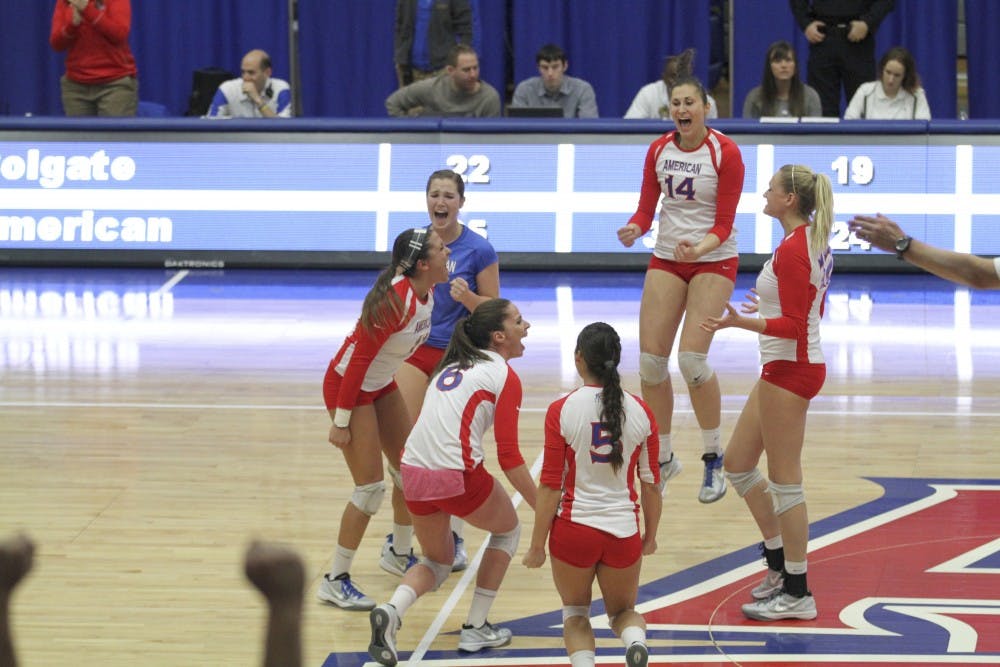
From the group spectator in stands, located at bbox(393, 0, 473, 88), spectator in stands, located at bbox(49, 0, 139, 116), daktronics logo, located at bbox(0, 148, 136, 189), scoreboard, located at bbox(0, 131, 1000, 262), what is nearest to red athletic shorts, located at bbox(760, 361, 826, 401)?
scoreboard, located at bbox(0, 131, 1000, 262)

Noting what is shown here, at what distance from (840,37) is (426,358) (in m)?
10.7

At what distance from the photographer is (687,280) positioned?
8.57 m

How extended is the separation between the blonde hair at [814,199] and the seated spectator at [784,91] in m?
9.06

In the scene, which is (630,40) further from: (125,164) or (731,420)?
(731,420)

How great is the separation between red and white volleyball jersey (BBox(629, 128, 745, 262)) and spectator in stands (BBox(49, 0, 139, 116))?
9.65 metres

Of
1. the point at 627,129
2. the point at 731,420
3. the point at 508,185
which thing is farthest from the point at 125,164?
the point at 731,420

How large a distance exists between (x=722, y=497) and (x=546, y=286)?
6.43 meters

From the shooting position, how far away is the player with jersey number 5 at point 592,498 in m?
5.78

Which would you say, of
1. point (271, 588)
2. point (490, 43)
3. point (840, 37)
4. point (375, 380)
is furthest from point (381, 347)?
point (490, 43)

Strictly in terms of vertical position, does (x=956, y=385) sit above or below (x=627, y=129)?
below

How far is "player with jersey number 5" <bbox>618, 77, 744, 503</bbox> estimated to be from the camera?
8.33 metres

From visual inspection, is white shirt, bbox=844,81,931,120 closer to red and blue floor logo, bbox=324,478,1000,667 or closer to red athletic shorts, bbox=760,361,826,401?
red and blue floor logo, bbox=324,478,1000,667

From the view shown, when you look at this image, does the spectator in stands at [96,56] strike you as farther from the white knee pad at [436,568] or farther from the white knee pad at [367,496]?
the white knee pad at [436,568]

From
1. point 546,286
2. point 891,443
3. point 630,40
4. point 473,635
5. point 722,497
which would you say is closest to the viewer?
point 473,635
